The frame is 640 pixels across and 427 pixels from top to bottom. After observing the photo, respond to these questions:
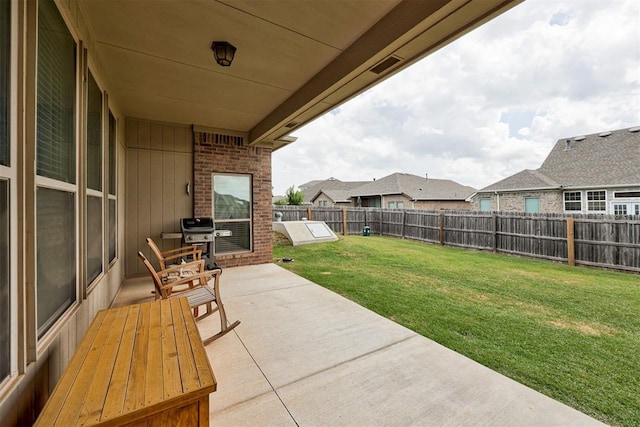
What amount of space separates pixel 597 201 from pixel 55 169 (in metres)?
16.6

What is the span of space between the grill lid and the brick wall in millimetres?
404

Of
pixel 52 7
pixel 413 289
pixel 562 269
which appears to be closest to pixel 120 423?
pixel 52 7

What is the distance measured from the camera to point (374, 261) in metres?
7.08

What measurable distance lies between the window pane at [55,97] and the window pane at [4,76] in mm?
340

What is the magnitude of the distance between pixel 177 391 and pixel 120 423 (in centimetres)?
19

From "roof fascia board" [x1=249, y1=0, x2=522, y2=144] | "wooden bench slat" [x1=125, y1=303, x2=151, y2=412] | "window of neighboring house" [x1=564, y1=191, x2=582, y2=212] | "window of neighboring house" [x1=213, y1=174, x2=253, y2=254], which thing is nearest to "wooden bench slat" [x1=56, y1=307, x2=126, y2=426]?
"wooden bench slat" [x1=125, y1=303, x2=151, y2=412]

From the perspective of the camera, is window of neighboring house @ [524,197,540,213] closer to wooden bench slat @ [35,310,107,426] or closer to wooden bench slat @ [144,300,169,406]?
wooden bench slat @ [144,300,169,406]

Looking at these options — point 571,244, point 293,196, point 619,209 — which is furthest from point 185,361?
point 293,196

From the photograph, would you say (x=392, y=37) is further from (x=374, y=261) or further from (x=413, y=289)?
(x=374, y=261)

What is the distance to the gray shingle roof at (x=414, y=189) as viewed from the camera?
2139cm

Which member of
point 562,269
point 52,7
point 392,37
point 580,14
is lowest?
point 562,269

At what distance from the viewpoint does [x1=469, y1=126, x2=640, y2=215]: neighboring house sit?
1070 cm

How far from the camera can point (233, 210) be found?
6148 millimetres

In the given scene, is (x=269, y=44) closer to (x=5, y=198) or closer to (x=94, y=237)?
(x=5, y=198)
